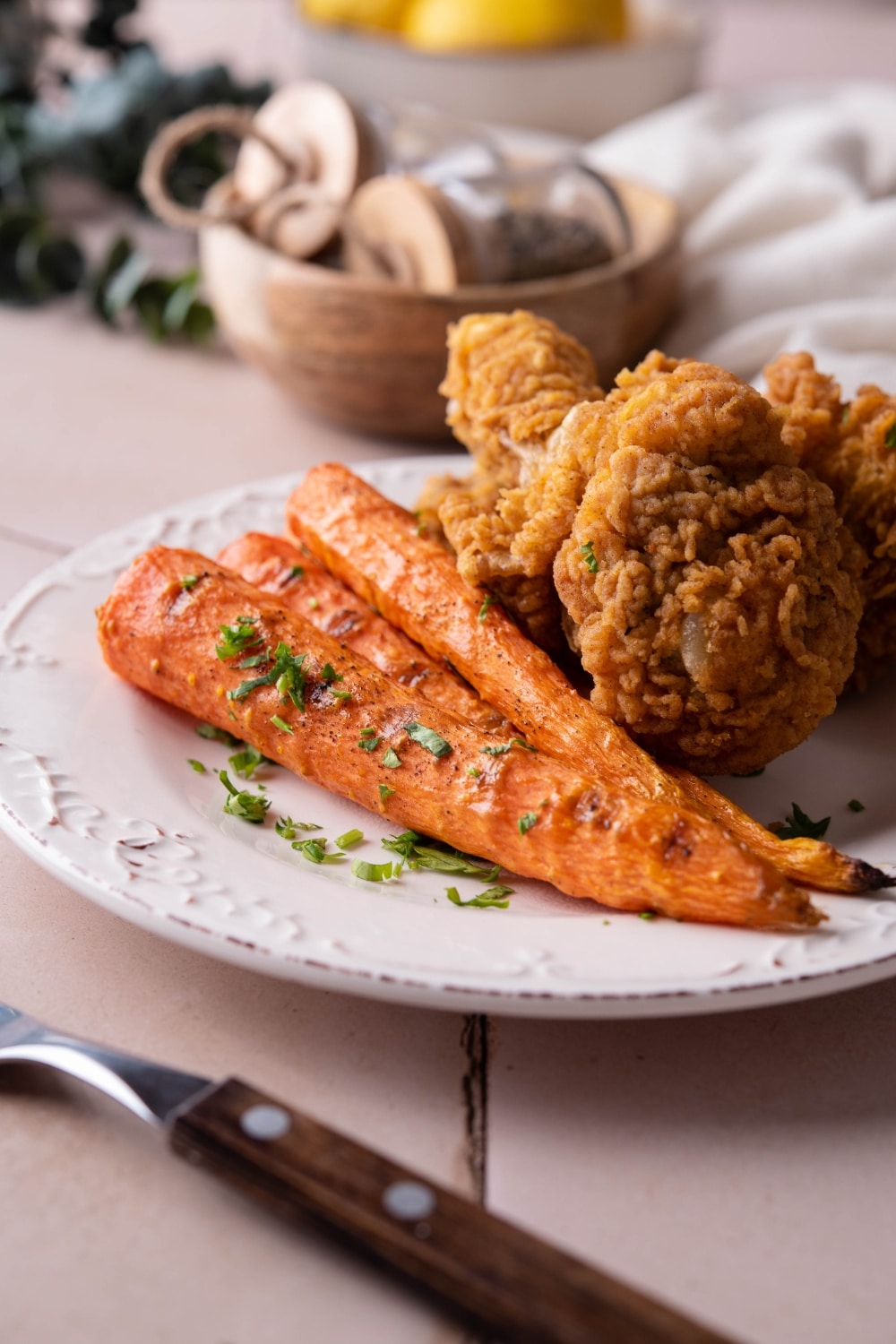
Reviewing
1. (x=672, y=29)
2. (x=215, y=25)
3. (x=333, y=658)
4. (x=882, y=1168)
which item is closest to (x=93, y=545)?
(x=333, y=658)

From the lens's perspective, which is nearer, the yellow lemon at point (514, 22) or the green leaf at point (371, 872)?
the green leaf at point (371, 872)

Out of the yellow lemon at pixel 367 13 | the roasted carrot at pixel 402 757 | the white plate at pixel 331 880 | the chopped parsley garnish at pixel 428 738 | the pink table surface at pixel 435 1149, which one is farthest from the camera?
the yellow lemon at pixel 367 13

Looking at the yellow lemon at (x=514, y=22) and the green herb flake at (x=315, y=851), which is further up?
the yellow lemon at (x=514, y=22)

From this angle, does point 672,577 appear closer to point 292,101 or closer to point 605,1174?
point 605,1174

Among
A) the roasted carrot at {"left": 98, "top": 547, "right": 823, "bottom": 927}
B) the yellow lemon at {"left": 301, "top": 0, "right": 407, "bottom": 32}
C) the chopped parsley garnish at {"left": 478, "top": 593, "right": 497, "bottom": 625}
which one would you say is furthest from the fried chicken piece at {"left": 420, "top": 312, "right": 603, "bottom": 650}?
the yellow lemon at {"left": 301, "top": 0, "right": 407, "bottom": 32}

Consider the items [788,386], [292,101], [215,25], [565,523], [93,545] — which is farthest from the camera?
[215,25]

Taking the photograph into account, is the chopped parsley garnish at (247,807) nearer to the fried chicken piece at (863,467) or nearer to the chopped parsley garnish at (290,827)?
the chopped parsley garnish at (290,827)

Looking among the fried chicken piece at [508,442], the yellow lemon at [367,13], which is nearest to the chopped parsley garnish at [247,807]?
the fried chicken piece at [508,442]
